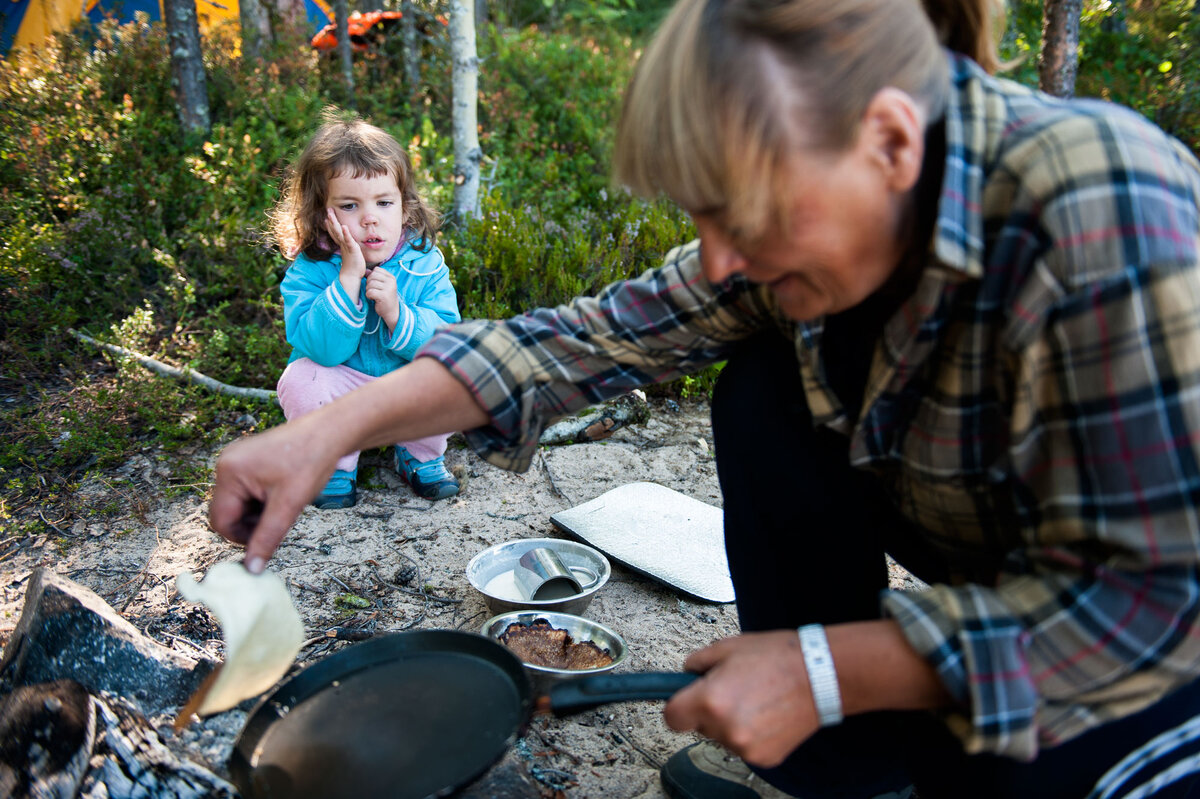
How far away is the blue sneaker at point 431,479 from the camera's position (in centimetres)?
307

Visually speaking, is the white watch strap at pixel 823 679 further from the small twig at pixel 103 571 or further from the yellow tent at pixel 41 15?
the yellow tent at pixel 41 15

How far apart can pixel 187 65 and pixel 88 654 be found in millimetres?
4672

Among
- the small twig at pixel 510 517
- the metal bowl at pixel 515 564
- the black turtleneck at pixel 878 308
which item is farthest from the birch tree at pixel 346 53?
the black turtleneck at pixel 878 308

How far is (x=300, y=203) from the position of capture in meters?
3.26

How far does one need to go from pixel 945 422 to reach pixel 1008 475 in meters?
0.12

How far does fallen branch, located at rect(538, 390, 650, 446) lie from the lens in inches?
140

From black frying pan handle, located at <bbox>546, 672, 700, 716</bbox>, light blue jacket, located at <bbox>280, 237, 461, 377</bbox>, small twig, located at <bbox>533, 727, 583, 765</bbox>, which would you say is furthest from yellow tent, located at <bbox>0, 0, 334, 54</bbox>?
black frying pan handle, located at <bbox>546, 672, 700, 716</bbox>

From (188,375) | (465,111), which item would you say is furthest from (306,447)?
(465,111)

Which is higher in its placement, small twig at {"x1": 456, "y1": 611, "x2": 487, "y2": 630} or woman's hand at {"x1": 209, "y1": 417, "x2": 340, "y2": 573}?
woman's hand at {"x1": 209, "y1": 417, "x2": 340, "y2": 573}

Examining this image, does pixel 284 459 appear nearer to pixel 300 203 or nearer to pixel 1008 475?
pixel 1008 475

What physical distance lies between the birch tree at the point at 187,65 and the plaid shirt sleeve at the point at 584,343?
462cm

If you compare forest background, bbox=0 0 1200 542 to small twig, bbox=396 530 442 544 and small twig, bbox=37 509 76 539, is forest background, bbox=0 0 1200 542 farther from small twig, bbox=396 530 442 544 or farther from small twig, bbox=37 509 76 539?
small twig, bbox=396 530 442 544

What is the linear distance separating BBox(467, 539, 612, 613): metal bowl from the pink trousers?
0.68 m

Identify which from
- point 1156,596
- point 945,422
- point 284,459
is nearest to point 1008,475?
point 945,422
